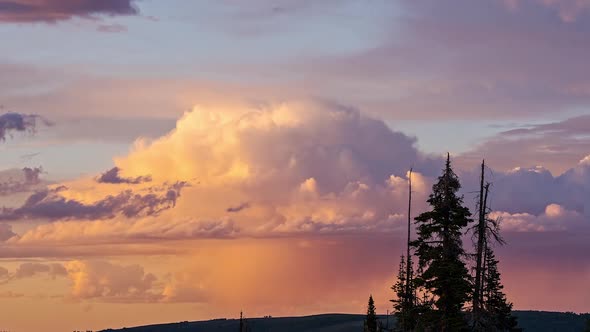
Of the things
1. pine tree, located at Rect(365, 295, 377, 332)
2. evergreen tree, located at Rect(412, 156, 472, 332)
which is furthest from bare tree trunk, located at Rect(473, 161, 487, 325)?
pine tree, located at Rect(365, 295, 377, 332)

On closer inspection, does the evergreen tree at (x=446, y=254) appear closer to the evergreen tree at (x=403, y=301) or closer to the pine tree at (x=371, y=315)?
the evergreen tree at (x=403, y=301)

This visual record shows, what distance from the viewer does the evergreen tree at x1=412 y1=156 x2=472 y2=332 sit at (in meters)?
67.3

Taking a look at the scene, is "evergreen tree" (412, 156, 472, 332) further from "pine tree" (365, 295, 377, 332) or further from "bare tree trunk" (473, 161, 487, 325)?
"pine tree" (365, 295, 377, 332)

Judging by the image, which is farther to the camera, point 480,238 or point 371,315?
point 371,315

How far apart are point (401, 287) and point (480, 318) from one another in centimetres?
4142

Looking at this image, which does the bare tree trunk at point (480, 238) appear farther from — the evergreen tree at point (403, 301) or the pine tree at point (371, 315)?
the pine tree at point (371, 315)

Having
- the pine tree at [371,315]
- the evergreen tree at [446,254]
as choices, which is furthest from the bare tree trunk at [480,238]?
the pine tree at [371,315]

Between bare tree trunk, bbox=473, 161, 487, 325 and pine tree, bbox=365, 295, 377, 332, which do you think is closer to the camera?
bare tree trunk, bbox=473, 161, 487, 325

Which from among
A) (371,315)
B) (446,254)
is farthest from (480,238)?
(371,315)

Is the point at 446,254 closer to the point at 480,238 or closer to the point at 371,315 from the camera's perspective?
the point at 480,238

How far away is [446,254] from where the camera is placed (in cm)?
6775

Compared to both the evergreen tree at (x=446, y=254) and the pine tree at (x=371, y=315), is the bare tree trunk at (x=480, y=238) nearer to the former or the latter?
the evergreen tree at (x=446, y=254)

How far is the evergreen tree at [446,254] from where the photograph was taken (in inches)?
2650

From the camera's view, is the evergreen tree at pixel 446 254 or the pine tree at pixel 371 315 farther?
the pine tree at pixel 371 315
